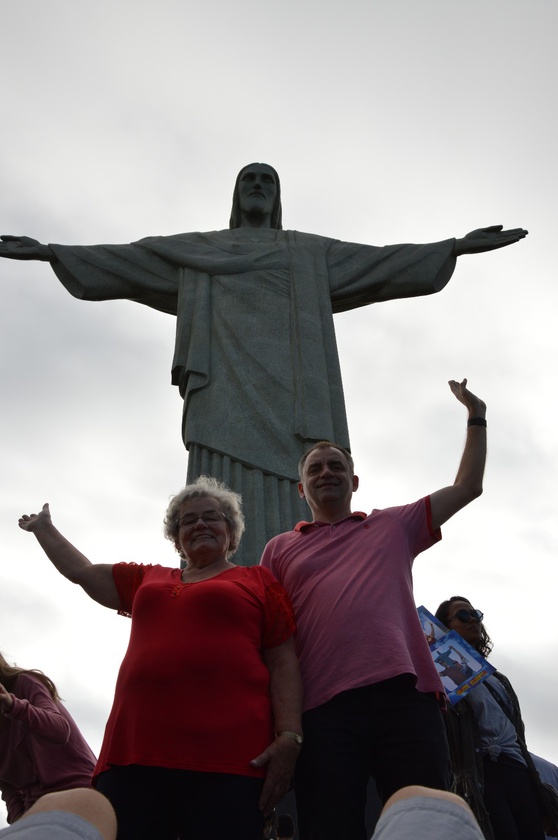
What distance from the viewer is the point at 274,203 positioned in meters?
8.43

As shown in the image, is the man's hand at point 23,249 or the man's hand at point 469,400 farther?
the man's hand at point 23,249

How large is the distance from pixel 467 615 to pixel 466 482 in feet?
5.93

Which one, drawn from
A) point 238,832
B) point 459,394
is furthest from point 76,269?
point 238,832

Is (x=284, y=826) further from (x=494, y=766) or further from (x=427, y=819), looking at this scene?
(x=427, y=819)

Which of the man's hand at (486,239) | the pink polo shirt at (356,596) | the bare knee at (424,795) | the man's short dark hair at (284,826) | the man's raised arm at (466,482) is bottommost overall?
the bare knee at (424,795)

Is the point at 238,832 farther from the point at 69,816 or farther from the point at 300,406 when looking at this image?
the point at 300,406

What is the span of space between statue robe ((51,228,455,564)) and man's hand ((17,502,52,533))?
7.89 ft

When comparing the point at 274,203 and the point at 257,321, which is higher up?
the point at 274,203

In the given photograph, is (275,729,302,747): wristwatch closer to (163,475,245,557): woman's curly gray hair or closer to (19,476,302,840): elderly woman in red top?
(19,476,302,840): elderly woman in red top

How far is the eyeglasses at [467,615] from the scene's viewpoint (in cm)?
484

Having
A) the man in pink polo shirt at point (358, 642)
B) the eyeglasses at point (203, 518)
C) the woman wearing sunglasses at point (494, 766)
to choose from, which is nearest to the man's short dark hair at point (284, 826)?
the woman wearing sunglasses at point (494, 766)

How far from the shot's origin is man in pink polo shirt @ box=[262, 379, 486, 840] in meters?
2.71

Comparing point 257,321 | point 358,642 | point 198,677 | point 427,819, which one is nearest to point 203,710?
point 198,677

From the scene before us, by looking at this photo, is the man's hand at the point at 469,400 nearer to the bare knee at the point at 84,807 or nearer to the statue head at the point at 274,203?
the bare knee at the point at 84,807
